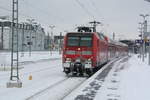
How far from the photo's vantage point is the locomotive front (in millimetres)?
23297

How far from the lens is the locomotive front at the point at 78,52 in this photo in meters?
23.3

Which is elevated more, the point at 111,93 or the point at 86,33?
the point at 86,33

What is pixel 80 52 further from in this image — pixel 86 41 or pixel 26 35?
pixel 26 35

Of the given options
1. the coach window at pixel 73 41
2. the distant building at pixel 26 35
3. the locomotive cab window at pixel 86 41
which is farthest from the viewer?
the distant building at pixel 26 35

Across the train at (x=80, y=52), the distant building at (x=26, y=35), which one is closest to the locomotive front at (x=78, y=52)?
the train at (x=80, y=52)

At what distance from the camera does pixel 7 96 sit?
13.0 metres

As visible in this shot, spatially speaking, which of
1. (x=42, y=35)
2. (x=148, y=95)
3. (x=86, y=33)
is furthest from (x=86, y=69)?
(x=42, y=35)

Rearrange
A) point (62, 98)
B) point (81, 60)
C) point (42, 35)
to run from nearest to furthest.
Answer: point (62, 98) → point (81, 60) → point (42, 35)

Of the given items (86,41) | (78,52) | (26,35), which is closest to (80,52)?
(78,52)

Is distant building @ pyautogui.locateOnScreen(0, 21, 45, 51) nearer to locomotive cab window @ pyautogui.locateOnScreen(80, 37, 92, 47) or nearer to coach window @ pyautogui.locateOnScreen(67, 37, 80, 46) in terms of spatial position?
coach window @ pyautogui.locateOnScreen(67, 37, 80, 46)

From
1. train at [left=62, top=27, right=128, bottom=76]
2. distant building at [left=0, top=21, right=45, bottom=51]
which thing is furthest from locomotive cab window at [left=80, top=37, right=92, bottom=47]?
distant building at [left=0, top=21, right=45, bottom=51]

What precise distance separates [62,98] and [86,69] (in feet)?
37.4

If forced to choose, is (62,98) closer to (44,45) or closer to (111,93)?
(111,93)

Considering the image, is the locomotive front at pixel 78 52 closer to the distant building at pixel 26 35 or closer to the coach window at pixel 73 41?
the coach window at pixel 73 41
